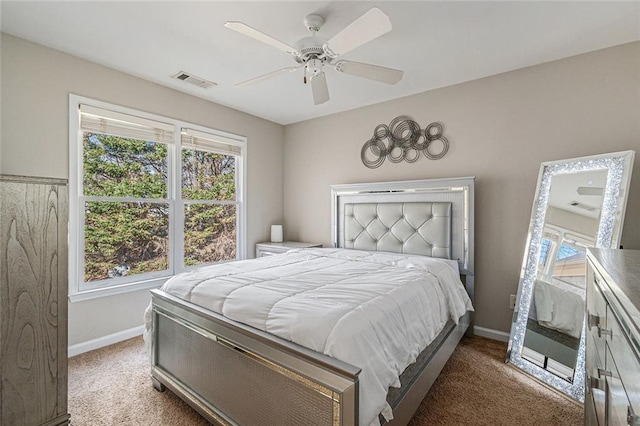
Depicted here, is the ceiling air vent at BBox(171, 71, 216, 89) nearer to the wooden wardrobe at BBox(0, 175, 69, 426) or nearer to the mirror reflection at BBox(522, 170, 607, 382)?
the wooden wardrobe at BBox(0, 175, 69, 426)

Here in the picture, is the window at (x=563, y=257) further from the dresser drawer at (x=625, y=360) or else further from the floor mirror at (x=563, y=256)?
the dresser drawer at (x=625, y=360)

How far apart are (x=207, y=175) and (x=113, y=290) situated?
1.63 m

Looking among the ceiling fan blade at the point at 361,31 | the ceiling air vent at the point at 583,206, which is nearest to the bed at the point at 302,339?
the ceiling air vent at the point at 583,206

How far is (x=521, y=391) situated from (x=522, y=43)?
2615 millimetres

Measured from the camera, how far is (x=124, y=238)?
3.10 m

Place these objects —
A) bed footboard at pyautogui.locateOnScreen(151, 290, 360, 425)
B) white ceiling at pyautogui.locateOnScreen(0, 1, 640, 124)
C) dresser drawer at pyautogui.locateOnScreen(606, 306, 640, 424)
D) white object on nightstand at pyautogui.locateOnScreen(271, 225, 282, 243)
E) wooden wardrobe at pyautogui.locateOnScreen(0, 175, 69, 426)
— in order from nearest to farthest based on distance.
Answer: dresser drawer at pyautogui.locateOnScreen(606, 306, 640, 424) → bed footboard at pyautogui.locateOnScreen(151, 290, 360, 425) → wooden wardrobe at pyautogui.locateOnScreen(0, 175, 69, 426) → white ceiling at pyautogui.locateOnScreen(0, 1, 640, 124) → white object on nightstand at pyautogui.locateOnScreen(271, 225, 282, 243)

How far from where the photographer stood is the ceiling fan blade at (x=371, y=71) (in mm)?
2088

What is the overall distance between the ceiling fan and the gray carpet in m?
2.25

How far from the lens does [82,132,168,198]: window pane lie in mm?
2869

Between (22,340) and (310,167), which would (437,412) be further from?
(310,167)

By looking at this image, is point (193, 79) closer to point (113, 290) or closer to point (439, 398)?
point (113, 290)

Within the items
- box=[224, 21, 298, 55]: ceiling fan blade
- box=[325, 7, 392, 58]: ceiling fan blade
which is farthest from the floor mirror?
box=[224, 21, 298, 55]: ceiling fan blade

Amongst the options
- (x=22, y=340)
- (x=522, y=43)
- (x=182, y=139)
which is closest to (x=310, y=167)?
(x=182, y=139)

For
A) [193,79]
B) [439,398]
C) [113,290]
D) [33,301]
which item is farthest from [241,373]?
[193,79]
